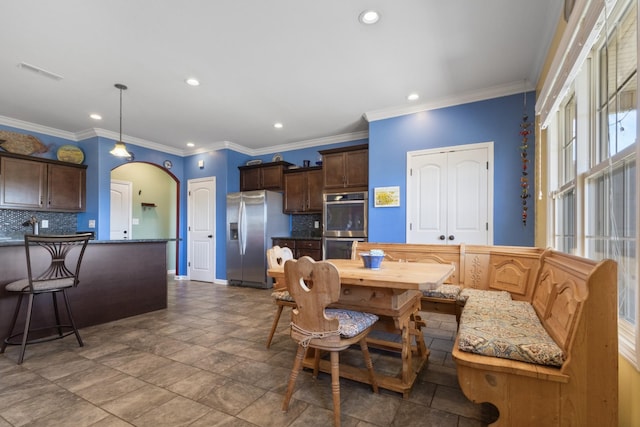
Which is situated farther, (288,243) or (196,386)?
(288,243)

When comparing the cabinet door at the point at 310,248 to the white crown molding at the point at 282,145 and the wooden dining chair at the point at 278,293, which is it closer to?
the white crown molding at the point at 282,145

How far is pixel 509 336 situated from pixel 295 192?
4.50m

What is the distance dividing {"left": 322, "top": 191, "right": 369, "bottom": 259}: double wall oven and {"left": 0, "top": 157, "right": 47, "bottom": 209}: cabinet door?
14.6ft

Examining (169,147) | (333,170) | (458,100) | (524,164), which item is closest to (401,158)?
(458,100)

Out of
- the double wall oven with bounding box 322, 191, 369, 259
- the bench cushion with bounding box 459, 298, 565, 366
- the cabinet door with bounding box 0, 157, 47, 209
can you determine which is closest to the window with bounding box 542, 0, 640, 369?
the bench cushion with bounding box 459, 298, 565, 366

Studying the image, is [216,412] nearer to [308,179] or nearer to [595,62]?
[595,62]

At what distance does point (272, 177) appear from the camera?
5816mm

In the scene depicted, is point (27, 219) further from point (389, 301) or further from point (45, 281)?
point (389, 301)

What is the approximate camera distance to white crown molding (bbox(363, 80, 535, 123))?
3.39 metres

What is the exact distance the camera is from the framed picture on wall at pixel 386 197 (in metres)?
4.05

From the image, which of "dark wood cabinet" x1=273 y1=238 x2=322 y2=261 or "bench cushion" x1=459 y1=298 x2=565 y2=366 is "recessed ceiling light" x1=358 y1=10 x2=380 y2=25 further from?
"dark wood cabinet" x1=273 y1=238 x2=322 y2=261

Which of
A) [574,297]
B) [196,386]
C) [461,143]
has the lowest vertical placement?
[196,386]

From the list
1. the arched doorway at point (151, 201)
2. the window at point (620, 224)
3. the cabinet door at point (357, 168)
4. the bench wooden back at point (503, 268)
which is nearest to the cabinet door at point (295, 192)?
the cabinet door at point (357, 168)

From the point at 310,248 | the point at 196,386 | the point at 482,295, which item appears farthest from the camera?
the point at 310,248
